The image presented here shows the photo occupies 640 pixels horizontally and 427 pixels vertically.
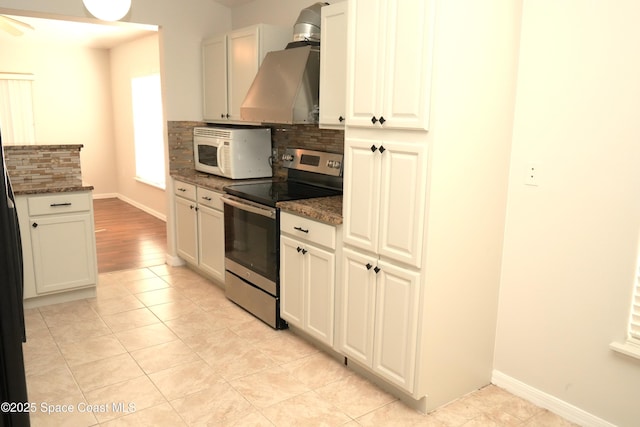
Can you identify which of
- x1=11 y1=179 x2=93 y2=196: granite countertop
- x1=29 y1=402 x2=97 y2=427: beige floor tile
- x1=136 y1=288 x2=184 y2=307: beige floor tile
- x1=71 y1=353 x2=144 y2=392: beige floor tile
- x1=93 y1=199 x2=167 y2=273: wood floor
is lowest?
x1=29 y1=402 x2=97 y2=427: beige floor tile

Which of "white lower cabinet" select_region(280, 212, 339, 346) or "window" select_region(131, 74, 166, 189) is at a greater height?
"window" select_region(131, 74, 166, 189)

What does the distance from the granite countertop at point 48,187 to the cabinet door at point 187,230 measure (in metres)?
0.87

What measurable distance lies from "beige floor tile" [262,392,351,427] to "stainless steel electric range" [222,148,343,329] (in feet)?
2.84

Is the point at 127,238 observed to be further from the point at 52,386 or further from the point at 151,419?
the point at 151,419

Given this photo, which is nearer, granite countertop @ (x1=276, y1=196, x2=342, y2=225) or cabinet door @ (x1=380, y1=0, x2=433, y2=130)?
cabinet door @ (x1=380, y1=0, x2=433, y2=130)

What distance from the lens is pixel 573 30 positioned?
2.22m

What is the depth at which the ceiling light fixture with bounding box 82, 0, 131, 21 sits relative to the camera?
3400mm

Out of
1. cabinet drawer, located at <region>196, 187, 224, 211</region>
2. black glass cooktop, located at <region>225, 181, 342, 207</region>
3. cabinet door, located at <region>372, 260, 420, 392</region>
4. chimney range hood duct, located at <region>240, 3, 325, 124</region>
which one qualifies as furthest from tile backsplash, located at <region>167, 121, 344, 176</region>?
cabinet door, located at <region>372, 260, 420, 392</region>

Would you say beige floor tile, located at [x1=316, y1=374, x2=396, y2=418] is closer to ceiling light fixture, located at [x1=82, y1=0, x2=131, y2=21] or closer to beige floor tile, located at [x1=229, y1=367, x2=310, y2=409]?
beige floor tile, located at [x1=229, y1=367, x2=310, y2=409]

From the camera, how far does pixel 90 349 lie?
10.2 feet

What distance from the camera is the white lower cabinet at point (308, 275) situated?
9.32 feet

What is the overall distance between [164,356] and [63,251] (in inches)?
54.4

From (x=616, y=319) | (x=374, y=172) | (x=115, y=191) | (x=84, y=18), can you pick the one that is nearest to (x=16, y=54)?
(x=115, y=191)

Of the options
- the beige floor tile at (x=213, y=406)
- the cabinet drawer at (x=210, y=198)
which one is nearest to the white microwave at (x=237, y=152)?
the cabinet drawer at (x=210, y=198)
